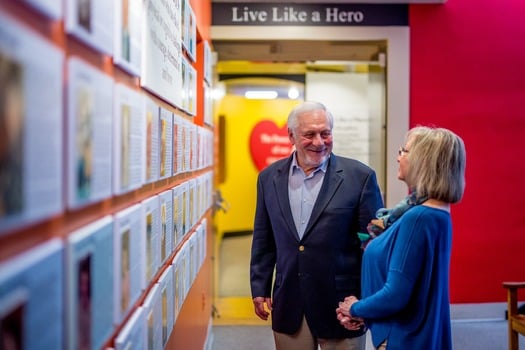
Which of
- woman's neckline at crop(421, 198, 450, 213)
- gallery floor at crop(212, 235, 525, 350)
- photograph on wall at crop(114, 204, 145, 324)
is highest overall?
woman's neckline at crop(421, 198, 450, 213)

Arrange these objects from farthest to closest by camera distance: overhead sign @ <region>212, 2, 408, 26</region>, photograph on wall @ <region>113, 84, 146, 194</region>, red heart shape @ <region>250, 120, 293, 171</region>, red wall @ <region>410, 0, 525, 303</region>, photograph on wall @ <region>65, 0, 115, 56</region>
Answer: red heart shape @ <region>250, 120, 293, 171</region> < red wall @ <region>410, 0, 525, 303</region> < overhead sign @ <region>212, 2, 408, 26</region> < photograph on wall @ <region>113, 84, 146, 194</region> < photograph on wall @ <region>65, 0, 115, 56</region>

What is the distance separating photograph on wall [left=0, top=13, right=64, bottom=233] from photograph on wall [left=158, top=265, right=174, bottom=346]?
3.47ft

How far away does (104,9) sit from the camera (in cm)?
108

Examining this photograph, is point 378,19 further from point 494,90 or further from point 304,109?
point 304,109

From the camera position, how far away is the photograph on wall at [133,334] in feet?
4.07

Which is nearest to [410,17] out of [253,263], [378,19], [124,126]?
[378,19]

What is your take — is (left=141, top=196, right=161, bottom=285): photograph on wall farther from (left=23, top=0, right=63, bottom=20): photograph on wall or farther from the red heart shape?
the red heart shape

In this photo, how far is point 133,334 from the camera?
1.36 metres

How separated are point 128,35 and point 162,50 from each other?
0.50 metres

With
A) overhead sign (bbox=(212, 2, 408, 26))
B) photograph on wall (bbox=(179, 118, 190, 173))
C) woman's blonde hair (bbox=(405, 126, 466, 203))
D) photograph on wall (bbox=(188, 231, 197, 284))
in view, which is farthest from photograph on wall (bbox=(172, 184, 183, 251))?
overhead sign (bbox=(212, 2, 408, 26))

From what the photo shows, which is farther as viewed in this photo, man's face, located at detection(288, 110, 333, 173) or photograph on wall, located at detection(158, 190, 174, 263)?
man's face, located at detection(288, 110, 333, 173)

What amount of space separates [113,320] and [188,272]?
146 cm

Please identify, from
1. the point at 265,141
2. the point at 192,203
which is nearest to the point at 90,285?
the point at 192,203

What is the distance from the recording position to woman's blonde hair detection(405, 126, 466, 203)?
1.83 meters
